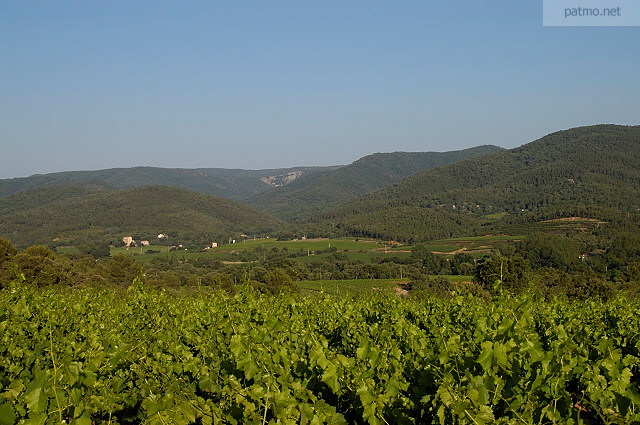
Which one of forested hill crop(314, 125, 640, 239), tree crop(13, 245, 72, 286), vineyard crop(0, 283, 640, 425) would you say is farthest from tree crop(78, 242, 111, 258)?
vineyard crop(0, 283, 640, 425)

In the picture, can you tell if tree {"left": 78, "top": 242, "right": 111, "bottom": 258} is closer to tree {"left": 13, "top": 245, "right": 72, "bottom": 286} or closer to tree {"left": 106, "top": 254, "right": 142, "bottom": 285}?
tree {"left": 106, "top": 254, "right": 142, "bottom": 285}

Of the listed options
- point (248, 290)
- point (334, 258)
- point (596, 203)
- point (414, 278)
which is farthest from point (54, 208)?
point (248, 290)

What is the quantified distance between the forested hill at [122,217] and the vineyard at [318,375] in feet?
348

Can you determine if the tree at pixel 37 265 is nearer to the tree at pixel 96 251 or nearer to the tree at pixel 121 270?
the tree at pixel 121 270

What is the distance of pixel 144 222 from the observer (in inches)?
5300

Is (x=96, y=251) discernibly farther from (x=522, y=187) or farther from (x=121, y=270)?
(x=522, y=187)

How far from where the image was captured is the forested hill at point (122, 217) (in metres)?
117

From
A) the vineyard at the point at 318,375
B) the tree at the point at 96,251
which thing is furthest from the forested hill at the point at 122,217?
the vineyard at the point at 318,375

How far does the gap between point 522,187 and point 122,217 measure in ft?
348

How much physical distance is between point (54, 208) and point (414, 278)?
119427mm

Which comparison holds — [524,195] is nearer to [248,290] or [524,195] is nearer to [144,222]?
[144,222]

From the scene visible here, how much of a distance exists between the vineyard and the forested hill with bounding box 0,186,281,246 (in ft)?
348

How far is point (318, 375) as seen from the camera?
14.8 ft

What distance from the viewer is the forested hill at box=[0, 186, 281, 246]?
116562mm
